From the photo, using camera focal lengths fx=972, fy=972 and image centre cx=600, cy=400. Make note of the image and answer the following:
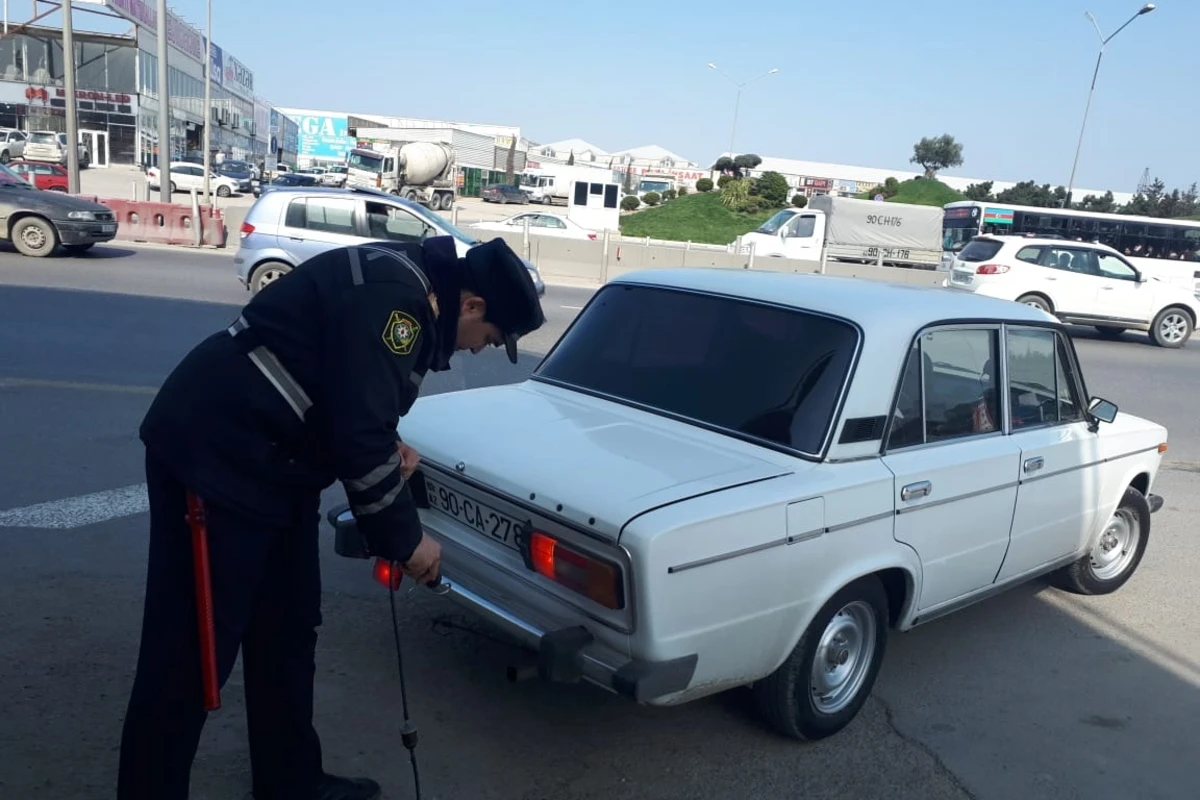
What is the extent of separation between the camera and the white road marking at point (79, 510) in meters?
5.04

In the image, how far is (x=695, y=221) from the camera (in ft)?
153

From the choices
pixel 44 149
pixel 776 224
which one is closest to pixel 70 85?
pixel 776 224

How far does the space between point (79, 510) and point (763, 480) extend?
3938 mm

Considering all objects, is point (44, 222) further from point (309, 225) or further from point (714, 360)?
point (714, 360)

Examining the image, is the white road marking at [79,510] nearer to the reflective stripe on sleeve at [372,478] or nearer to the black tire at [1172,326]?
the reflective stripe on sleeve at [372,478]

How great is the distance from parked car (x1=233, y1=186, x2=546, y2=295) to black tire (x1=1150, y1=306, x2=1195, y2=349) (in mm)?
12471

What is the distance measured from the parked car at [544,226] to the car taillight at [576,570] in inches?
844

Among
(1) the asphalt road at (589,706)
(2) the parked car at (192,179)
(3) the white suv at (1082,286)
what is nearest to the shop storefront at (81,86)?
(2) the parked car at (192,179)

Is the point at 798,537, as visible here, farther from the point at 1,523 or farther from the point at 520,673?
the point at 1,523

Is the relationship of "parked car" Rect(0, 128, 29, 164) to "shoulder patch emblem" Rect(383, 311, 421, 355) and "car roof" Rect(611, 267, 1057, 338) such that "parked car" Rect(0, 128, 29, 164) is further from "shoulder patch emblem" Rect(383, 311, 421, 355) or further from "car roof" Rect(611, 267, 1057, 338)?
"shoulder patch emblem" Rect(383, 311, 421, 355)

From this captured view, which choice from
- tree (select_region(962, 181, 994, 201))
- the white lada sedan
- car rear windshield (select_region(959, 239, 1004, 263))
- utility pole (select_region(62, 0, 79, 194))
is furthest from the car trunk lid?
tree (select_region(962, 181, 994, 201))

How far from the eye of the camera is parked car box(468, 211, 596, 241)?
24.9 m

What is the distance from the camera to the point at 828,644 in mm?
3551

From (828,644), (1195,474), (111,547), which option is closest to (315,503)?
(828,644)
